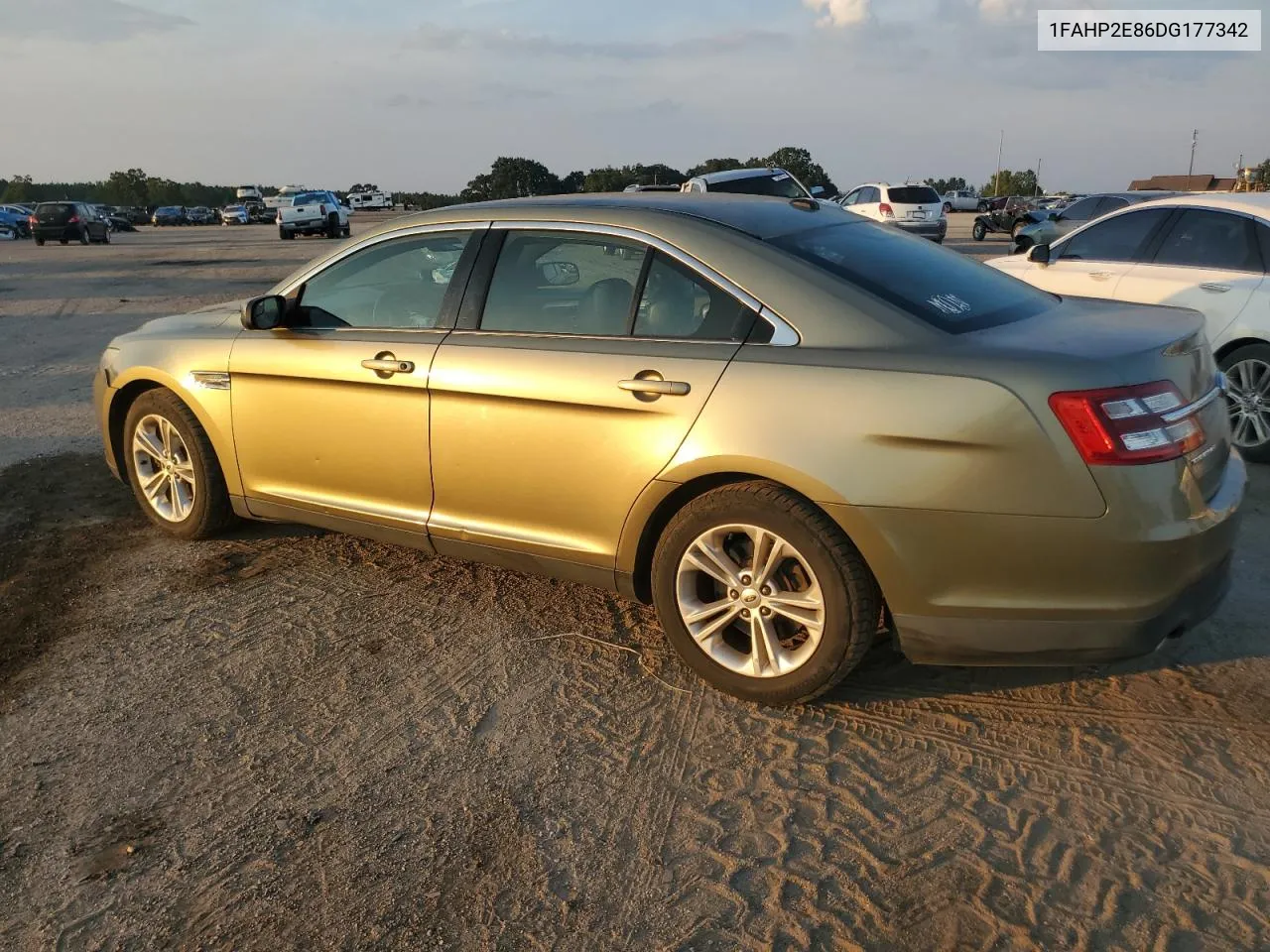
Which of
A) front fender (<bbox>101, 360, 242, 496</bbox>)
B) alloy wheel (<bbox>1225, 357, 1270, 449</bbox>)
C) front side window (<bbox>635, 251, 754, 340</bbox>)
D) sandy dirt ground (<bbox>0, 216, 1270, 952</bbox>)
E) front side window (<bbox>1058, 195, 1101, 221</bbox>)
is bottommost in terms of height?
sandy dirt ground (<bbox>0, 216, 1270, 952</bbox>)

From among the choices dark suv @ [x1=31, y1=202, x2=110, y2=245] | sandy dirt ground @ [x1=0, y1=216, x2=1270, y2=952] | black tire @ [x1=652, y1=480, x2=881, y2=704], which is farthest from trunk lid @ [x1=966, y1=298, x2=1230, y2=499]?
dark suv @ [x1=31, y1=202, x2=110, y2=245]

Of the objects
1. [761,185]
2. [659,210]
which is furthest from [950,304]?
[761,185]

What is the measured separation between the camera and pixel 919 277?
363 cm

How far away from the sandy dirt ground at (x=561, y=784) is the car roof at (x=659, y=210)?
161cm

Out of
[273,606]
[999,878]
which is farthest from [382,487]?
[999,878]

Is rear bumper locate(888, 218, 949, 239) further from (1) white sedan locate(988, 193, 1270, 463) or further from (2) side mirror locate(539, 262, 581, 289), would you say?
(2) side mirror locate(539, 262, 581, 289)

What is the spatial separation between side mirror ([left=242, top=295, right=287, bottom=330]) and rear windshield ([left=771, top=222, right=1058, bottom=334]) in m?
2.32

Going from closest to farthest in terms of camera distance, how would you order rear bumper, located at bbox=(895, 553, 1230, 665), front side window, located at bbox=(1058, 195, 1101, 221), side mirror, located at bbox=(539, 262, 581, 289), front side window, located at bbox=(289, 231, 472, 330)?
rear bumper, located at bbox=(895, 553, 1230, 665), side mirror, located at bbox=(539, 262, 581, 289), front side window, located at bbox=(289, 231, 472, 330), front side window, located at bbox=(1058, 195, 1101, 221)

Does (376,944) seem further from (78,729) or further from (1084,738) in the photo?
(1084,738)

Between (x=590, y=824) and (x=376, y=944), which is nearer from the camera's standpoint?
(x=376, y=944)

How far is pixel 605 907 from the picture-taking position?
8.38 feet

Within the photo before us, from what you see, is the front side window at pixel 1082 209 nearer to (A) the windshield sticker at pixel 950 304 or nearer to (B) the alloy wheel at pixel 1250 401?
(B) the alloy wheel at pixel 1250 401

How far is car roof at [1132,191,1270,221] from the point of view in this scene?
6.41 meters

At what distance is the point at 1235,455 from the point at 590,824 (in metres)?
2.55
